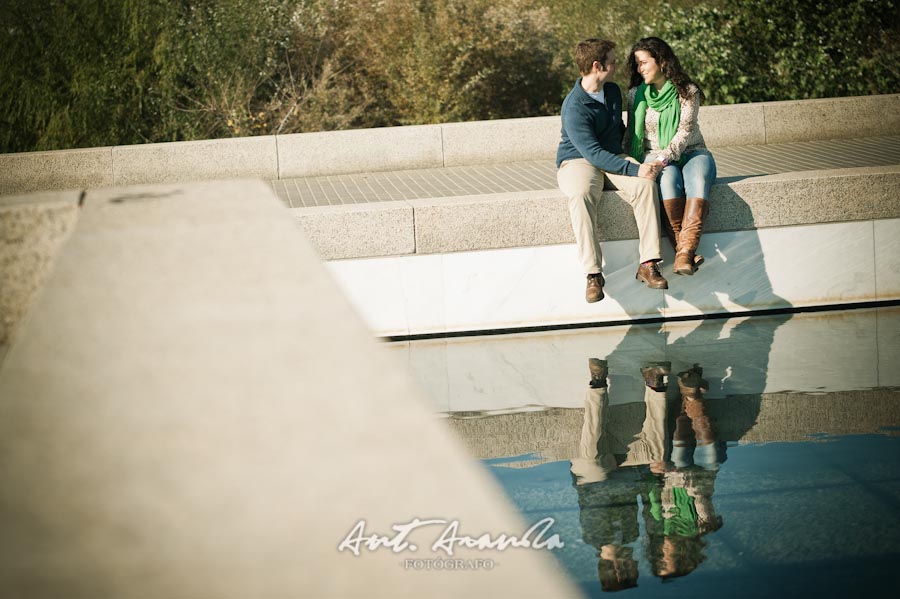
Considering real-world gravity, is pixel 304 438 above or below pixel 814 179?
below

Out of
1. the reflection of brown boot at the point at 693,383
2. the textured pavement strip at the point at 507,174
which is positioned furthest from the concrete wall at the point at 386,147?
the reflection of brown boot at the point at 693,383

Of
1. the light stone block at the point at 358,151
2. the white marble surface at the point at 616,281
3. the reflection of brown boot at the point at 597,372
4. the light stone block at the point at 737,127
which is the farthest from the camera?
the light stone block at the point at 737,127

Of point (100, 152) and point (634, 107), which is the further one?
point (100, 152)

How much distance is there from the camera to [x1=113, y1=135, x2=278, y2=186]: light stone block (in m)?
9.56

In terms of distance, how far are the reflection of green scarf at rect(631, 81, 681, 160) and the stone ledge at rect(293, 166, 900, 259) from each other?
17.2 inches

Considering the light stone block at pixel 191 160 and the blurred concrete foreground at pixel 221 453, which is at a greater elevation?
the light stone block at pixel 191 160

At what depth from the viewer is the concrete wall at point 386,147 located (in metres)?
9.52

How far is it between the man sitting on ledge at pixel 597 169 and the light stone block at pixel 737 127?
3.82m

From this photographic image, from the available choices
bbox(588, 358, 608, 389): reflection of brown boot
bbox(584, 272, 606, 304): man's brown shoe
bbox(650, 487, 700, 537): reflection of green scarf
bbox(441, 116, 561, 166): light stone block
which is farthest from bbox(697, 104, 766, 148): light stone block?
bbox(650, 487, 700, 537): reflection of green scarf

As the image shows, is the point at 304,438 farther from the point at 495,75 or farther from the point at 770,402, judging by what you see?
the point at 495,75

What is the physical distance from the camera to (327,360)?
1.48 m

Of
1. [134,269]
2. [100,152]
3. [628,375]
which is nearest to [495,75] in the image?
[100,152]

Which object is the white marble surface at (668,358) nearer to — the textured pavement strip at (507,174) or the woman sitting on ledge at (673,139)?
the woman sitting on ledge at (673,139)

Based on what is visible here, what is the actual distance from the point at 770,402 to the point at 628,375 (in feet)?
2.57
